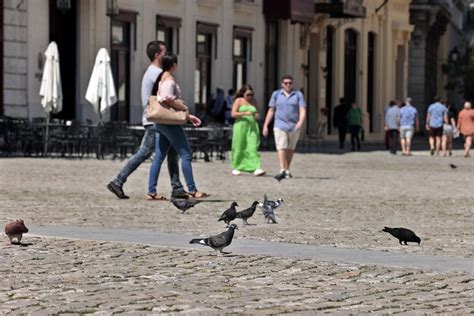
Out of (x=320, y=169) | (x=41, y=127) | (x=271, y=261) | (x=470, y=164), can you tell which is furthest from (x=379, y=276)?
(x=470, y=164)

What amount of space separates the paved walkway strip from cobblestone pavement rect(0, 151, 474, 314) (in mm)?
329

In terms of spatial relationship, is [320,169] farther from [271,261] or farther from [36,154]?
[271,261]

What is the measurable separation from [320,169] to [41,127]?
6162 millimetres

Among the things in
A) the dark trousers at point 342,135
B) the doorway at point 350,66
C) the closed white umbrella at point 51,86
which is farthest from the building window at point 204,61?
the doorway at point 350,66

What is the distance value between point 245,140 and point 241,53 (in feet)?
68.5

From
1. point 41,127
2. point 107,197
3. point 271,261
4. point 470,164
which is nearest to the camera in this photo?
point 271,261

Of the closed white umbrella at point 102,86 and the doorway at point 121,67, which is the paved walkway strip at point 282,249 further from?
the doorway at point 121,67

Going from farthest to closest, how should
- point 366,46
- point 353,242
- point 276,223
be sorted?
point 366,46, point 276,223, point 353,242

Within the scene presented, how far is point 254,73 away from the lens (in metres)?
49.4

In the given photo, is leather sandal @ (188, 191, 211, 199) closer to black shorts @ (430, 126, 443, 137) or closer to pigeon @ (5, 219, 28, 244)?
pigeon @ (5, 219, 28, 244)

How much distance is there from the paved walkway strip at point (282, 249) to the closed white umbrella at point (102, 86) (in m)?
20.0

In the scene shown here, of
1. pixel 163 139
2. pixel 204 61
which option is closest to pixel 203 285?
pixel 163 139

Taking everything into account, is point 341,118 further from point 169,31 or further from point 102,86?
point 102,86

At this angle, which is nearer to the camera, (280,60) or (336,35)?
(280,60)
